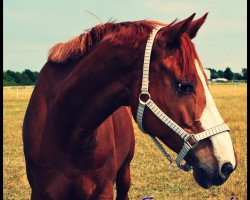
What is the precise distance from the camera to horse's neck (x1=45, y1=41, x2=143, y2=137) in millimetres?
2686

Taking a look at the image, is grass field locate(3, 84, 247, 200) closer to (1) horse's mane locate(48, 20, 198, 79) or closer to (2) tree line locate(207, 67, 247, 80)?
(1) horse's mane locate(48, 20, 198, 79)

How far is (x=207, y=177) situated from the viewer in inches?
94.5

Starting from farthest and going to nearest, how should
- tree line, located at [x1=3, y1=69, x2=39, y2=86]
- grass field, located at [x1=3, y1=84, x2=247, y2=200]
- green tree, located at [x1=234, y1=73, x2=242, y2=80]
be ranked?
1. green tree, located at [x1=234, y1=73, x2=242, y2=80]
2. tree line, located at [x1=3, y1=69, x2=39, y2=86]
3. grass field, located at [x1=3, y1=84, x2=247, y2=200]

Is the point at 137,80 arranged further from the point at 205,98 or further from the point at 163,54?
the point at 205,98

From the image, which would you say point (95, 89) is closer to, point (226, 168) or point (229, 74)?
point (226, 168)

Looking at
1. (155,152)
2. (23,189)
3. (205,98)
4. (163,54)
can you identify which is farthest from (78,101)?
(155,152)

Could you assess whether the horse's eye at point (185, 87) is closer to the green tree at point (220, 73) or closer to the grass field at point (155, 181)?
the grass field at point (155, 181)

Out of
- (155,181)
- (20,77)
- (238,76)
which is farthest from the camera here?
(238,76)

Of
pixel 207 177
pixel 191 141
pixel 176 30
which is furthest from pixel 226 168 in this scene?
pixel 176 30

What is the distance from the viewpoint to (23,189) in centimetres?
660

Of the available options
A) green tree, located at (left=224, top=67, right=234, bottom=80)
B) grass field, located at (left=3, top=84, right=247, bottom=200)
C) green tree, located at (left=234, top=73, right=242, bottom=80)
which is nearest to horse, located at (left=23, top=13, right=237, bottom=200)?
grass field, located at (left=3, top=84, right=247, bottom=200)

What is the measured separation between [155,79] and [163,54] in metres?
0.18

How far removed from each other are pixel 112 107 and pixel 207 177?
878 millimetres

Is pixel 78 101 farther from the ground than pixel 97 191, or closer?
farther from the ground
